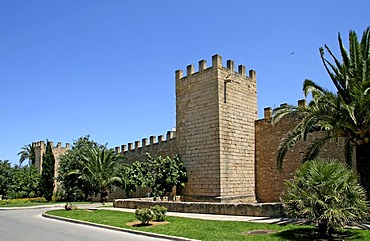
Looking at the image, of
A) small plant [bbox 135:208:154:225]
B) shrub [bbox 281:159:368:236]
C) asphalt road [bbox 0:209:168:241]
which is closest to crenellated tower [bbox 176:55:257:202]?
small plant [bbox 135:208:154:225]

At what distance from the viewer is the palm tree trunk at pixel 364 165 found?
11.9 metres

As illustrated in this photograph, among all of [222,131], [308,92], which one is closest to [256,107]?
[222,131]

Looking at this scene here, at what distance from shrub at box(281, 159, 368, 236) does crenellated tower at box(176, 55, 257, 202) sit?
31.6ft

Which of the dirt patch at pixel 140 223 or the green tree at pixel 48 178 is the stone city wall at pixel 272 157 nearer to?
the dirt patch at pixel 140 223

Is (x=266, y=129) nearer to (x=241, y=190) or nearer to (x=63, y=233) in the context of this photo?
(x=241, y=190)

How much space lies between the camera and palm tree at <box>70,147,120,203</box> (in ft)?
93.9

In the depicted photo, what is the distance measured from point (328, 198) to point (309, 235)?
1.26 m

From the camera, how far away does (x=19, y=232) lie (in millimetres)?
12438

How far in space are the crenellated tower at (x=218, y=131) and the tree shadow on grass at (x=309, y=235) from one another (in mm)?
8835

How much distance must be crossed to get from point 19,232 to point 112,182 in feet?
53.8

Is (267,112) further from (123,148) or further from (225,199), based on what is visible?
(123,148)

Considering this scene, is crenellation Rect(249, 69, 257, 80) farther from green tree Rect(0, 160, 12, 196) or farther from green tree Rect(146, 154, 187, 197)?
green tree Rect(0, 160, 12, 196)

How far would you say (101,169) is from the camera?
28.9m

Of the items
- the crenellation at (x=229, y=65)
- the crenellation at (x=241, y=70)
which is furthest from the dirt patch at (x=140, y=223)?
the crenellation at (x=241, y=70)
